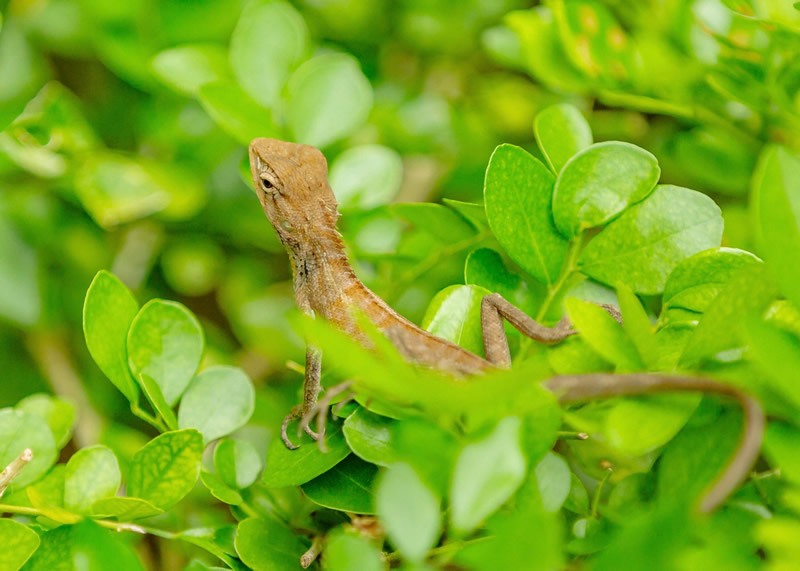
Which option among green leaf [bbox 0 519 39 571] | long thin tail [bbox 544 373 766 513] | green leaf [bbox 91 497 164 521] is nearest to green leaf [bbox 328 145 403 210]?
long thin tail [bbox 544 373 766 513]

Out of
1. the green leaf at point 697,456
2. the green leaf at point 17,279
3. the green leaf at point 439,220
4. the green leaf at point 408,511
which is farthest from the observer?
the green leaf at point 17,279

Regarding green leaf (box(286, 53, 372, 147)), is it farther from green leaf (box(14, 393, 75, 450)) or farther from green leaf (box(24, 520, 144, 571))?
green leaf (box(24, 520, 144, 571))

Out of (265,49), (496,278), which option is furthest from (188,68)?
(496,278)

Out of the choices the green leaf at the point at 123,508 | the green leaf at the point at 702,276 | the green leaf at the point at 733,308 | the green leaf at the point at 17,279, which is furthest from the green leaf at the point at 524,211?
the green leaf at the point at 17,279

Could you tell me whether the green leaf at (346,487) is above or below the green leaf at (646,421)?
below

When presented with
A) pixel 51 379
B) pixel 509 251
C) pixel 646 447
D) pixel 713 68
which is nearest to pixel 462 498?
pixel 646 447

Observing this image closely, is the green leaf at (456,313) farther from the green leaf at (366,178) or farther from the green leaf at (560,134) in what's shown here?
the green leaf at (366,178)

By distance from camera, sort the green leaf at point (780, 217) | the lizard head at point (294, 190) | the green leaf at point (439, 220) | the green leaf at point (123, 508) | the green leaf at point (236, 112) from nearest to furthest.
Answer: the green leaf at point (780, 217) < the green leaf at point (123, 508) < the green leaf at point (439, 220) < the green leaf at point (236, 112) < the lizard head at point (294, 190)
